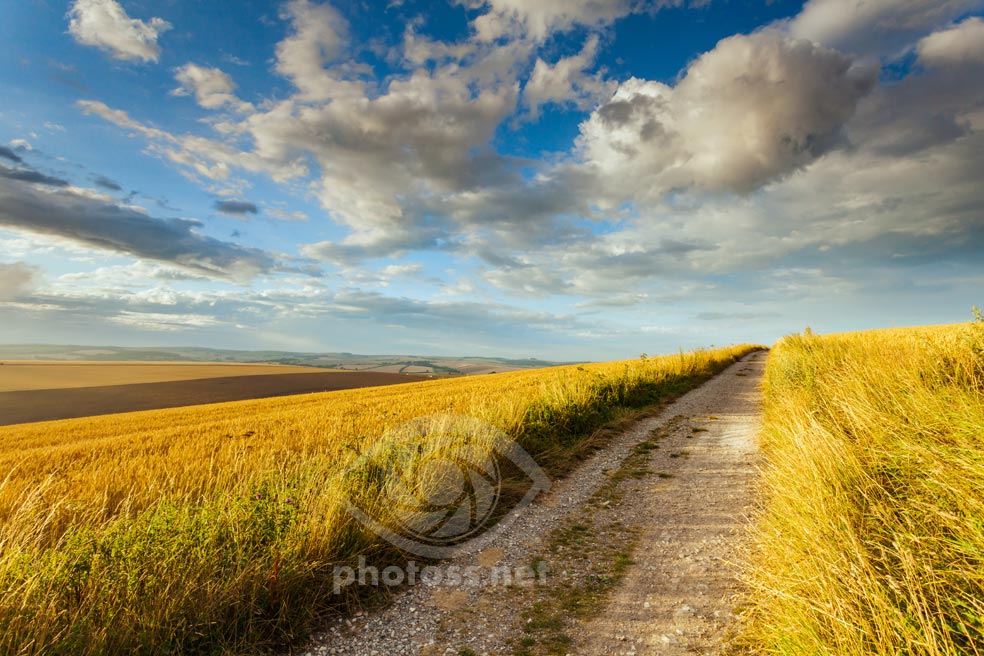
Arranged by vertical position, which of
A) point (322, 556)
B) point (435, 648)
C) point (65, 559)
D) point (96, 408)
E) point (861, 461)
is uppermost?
point (861, 461)

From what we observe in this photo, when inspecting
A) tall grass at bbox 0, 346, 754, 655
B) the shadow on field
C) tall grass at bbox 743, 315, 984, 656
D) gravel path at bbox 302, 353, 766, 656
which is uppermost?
tall grass at bbox 743, 315, 984, 656

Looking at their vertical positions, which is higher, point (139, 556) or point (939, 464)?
point (939, 464)

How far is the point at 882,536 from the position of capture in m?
3.42

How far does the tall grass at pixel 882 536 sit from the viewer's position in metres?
2.55

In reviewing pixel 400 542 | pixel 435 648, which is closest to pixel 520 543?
pixel 400 542

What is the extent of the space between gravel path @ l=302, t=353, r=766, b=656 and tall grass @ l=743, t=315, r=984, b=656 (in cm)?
53

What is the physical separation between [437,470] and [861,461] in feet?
17.3

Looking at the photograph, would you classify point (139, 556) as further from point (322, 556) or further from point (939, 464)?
point (939, 464)

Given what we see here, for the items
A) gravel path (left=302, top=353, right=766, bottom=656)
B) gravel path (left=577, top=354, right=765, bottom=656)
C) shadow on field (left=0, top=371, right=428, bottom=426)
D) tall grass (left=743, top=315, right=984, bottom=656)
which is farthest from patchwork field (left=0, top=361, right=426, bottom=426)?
tall grass (left=743, top=315, right=984, bottom=656)

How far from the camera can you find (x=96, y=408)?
41000 millimetres

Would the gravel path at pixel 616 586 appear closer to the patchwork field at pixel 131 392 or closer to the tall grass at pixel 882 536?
the tall grass at pixel 882 536

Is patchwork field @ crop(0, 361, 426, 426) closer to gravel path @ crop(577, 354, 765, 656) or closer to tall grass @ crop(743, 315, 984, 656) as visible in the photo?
gravel path @ crop(577, 354, 765, 656)

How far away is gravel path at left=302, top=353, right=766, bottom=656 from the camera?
3625mm

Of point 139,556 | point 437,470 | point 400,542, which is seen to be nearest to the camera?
point 139,556
